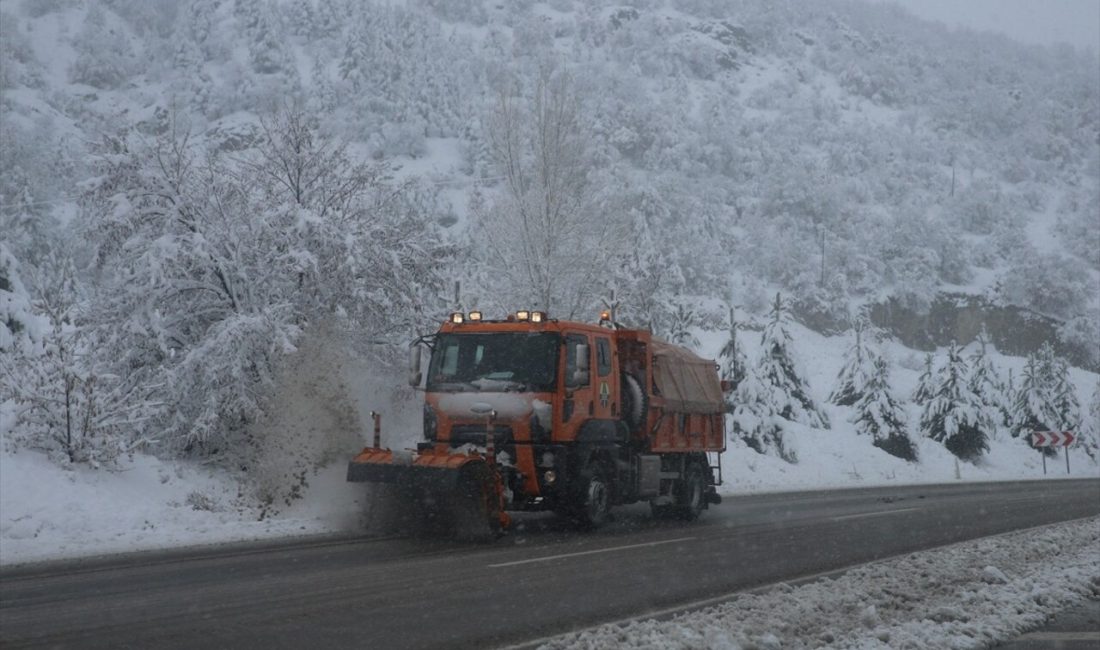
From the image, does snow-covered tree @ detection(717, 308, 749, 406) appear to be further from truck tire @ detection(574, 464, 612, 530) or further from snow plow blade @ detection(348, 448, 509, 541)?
snow plow blade @ detection(348, 448, 509, 541)

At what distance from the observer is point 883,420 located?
51625 mm

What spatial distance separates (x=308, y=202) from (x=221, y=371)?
15.1 ft

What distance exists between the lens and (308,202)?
23.0 metres

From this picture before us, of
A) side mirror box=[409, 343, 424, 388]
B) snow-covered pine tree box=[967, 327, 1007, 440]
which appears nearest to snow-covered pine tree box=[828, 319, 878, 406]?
snow-covered pine tree box=[967, 327, 1007, 440]

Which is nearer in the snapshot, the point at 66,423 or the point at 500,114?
the point at 66,423

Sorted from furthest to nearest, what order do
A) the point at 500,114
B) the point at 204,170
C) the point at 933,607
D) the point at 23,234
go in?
1. the point at 23,234
2. the point at 500,114
3. the point at 204,170
4. the point at 933,607

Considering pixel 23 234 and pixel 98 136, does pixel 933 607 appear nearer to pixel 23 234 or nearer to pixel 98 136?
pixel 98 136

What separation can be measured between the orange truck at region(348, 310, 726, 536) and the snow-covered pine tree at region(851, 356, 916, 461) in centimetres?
3558

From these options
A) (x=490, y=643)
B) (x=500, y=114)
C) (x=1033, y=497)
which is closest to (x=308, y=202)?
(x=500, y=114)

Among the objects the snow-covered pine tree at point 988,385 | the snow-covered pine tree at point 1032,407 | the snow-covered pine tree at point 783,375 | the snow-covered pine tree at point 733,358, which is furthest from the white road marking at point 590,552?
the snow-covered pine tree at point 1032,407

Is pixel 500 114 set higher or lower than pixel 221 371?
higher

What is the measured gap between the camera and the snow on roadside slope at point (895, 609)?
25.6 ft

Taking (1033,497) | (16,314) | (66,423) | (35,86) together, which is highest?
(35,86)

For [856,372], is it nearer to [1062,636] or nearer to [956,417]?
[956,417]
